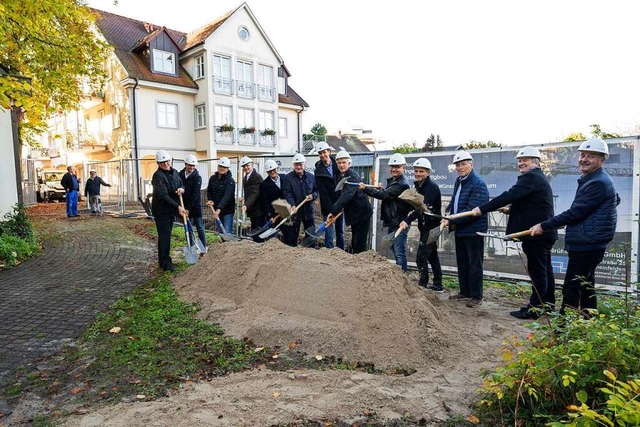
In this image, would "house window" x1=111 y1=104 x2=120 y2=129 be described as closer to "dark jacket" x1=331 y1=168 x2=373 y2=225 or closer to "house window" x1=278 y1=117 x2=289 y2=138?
"house window" x1=278 y1=117 x2=289 y2=138

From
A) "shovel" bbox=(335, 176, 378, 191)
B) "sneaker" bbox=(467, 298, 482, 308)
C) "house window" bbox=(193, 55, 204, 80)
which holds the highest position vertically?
"house window" bbox=(193, 55, 204, 80)

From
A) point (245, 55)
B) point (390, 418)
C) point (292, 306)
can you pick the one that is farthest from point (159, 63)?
point (390, 418)

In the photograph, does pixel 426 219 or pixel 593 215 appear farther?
pixel 426 219

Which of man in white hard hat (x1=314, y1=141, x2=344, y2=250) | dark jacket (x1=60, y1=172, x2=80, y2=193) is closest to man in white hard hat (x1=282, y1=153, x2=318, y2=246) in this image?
man in white hard hat (x1=314, y1=141, x2=344, y2=250)

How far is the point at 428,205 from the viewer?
22.4ft

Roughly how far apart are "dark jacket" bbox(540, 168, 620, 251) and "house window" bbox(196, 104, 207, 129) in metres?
25.8

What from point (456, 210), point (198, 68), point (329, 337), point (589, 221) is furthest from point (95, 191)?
point (589, 221)

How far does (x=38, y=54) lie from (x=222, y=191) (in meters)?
5.62

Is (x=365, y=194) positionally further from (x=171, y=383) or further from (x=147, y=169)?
(x=147, y=169)

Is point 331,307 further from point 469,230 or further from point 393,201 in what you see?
point 393,201

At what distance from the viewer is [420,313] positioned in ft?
15.2

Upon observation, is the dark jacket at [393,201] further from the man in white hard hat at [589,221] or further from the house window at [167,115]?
the house window at [167,115]

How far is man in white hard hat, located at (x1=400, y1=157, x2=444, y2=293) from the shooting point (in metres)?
6.81

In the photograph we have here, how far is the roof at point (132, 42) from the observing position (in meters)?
26.0
